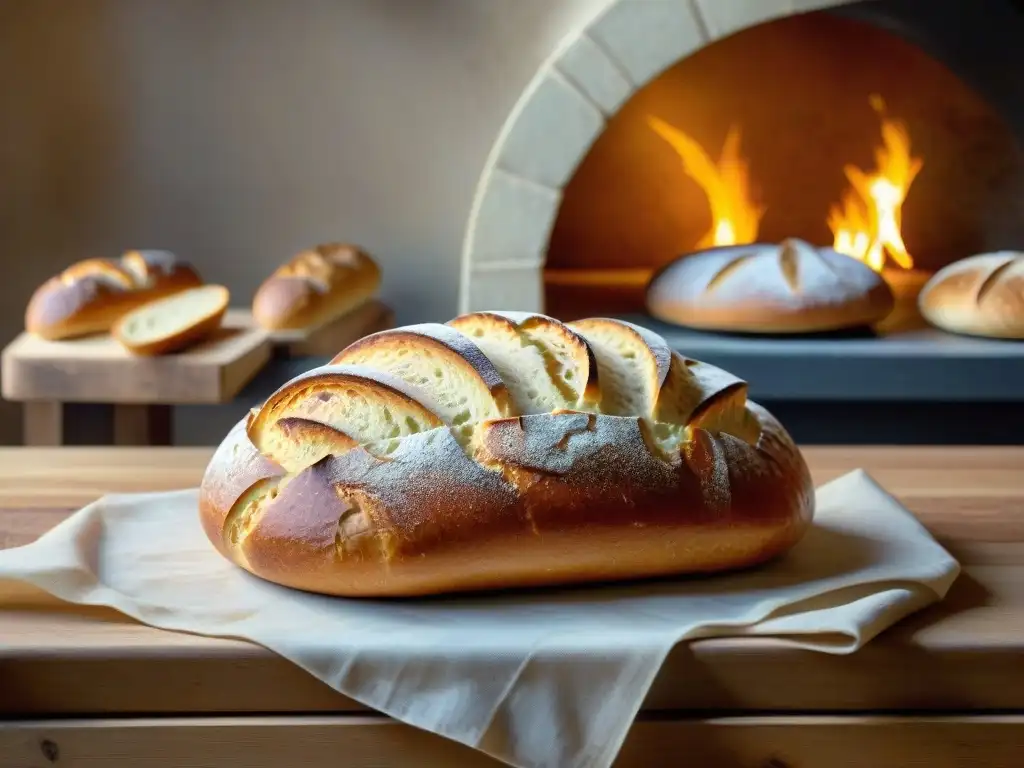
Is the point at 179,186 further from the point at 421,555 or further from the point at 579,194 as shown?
the point at 421,555

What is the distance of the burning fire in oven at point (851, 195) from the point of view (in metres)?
2.76

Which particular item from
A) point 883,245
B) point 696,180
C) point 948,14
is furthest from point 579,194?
point 948,14

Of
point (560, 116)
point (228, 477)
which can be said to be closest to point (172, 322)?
point (560, 116)

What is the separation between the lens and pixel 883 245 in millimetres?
2795

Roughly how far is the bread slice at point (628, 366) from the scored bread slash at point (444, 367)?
0.28ft

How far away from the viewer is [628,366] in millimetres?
903

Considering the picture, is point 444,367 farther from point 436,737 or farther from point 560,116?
point 560,116

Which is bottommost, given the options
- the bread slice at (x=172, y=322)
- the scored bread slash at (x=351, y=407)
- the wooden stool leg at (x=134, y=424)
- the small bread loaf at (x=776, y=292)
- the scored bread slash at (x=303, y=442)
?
the wooden stool leg at (x=134, y=424)

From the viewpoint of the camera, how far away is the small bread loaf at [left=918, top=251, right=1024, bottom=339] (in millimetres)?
2086

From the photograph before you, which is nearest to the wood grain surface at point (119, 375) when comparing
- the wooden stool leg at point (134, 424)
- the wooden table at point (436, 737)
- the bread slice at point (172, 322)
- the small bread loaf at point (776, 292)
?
the bread slice at point (172, 322)

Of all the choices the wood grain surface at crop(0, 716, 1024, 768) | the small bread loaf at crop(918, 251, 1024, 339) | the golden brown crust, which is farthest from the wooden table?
the small bread loaf at crop(918, 251, 1024, 339)

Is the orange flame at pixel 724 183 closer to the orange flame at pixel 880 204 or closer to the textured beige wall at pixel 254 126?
the orange flame at pixel 880 204

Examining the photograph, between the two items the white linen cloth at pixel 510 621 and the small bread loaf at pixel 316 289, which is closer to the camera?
the white linen cloth at pixel 510 621

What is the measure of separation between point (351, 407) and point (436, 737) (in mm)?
247
